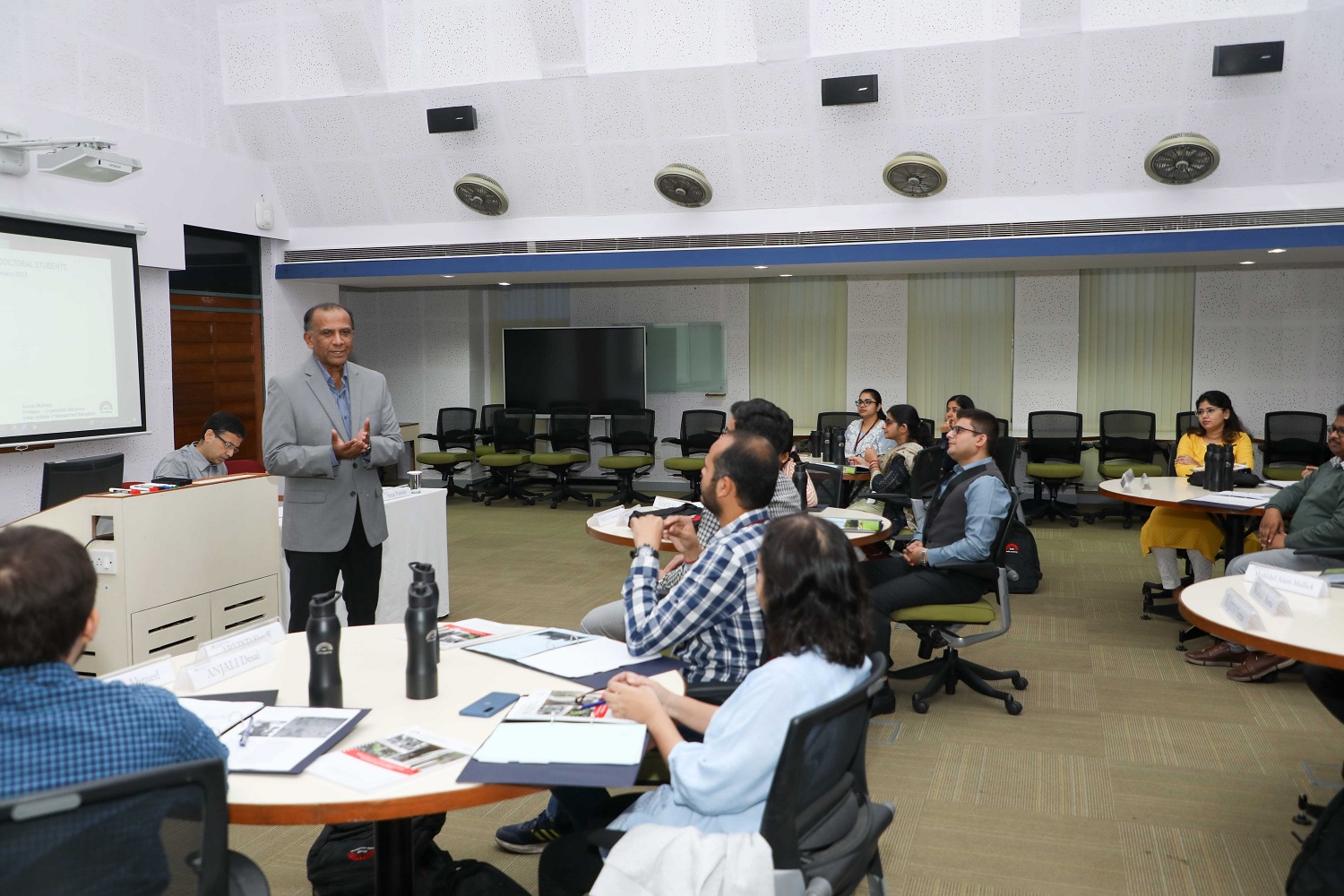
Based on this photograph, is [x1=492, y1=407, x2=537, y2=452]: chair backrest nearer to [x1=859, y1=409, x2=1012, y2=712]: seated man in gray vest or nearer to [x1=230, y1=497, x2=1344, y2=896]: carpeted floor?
[x1=230, y1=497, x2=1344, y2=896]: carpeted floor

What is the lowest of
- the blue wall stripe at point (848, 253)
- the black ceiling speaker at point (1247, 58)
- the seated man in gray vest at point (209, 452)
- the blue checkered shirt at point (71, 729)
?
the blue checkered shirt at point (71, 729)

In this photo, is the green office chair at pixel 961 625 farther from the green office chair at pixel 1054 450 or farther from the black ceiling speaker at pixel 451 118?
the black ceiling speaker at pixel 451 118

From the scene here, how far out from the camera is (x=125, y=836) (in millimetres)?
1249

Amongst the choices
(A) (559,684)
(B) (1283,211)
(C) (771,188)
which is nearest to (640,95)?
(C) (771,188)

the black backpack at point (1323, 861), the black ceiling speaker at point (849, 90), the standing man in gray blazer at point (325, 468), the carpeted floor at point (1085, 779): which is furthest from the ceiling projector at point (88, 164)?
the black backpack at point (1323, 861)

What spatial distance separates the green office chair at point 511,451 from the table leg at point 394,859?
8.33m

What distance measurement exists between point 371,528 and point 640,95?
5.19 m

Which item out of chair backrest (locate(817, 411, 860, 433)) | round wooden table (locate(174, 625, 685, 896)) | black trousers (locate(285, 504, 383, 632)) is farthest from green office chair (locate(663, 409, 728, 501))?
round wooden table (locate(174, 625, 685, 896))

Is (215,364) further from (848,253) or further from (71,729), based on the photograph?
(71,729)

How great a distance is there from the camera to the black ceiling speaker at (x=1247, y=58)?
6277 millimetres

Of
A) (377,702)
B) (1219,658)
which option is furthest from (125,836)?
(1219,658)

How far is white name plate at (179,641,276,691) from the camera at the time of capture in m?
2.12

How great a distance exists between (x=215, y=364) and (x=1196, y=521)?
25.5 ft

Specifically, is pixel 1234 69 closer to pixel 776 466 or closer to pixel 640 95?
pixel 640 95
